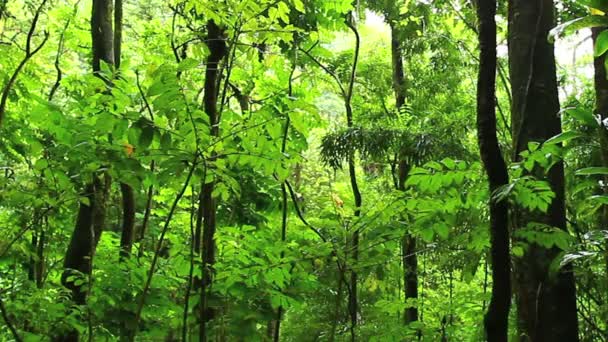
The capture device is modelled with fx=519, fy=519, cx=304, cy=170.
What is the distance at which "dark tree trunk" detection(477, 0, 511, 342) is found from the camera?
1773mm

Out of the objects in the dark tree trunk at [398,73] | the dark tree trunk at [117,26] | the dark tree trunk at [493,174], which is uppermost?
the dark tree trunk at [398,73]

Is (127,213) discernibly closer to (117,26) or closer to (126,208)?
(126,208)

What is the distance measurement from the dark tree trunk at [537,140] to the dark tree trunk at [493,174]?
2.93 feet

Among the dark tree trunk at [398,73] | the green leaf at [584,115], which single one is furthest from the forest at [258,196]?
the dark tree trunk at [398,73]

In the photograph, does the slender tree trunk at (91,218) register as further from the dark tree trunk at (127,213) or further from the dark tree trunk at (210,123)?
the dark tree trunk at (210,123)

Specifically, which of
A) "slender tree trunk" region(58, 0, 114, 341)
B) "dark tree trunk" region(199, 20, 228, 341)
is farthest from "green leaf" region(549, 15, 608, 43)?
"slender tree trunk" region(58, 0, 114, 341)

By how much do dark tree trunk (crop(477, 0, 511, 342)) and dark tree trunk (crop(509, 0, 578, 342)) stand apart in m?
0.89

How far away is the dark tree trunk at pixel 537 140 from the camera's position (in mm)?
2590

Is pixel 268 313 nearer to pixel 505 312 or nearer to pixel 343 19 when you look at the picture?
pixel 505 312

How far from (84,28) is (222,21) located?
451 centimetres

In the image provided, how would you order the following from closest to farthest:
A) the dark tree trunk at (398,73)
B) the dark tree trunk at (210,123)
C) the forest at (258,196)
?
1. the forest at (258,196)
2. the dark tree trunk at (210,123)
3. the dark tree trunk at (398,73)

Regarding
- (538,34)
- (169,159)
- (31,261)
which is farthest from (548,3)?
(31,261)

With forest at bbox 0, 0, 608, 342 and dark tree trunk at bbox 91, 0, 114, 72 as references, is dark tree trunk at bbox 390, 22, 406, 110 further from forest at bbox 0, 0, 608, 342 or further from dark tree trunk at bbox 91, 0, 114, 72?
dark tree trunk at bbox 91, 0, 114, 72

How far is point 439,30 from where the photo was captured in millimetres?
7035
